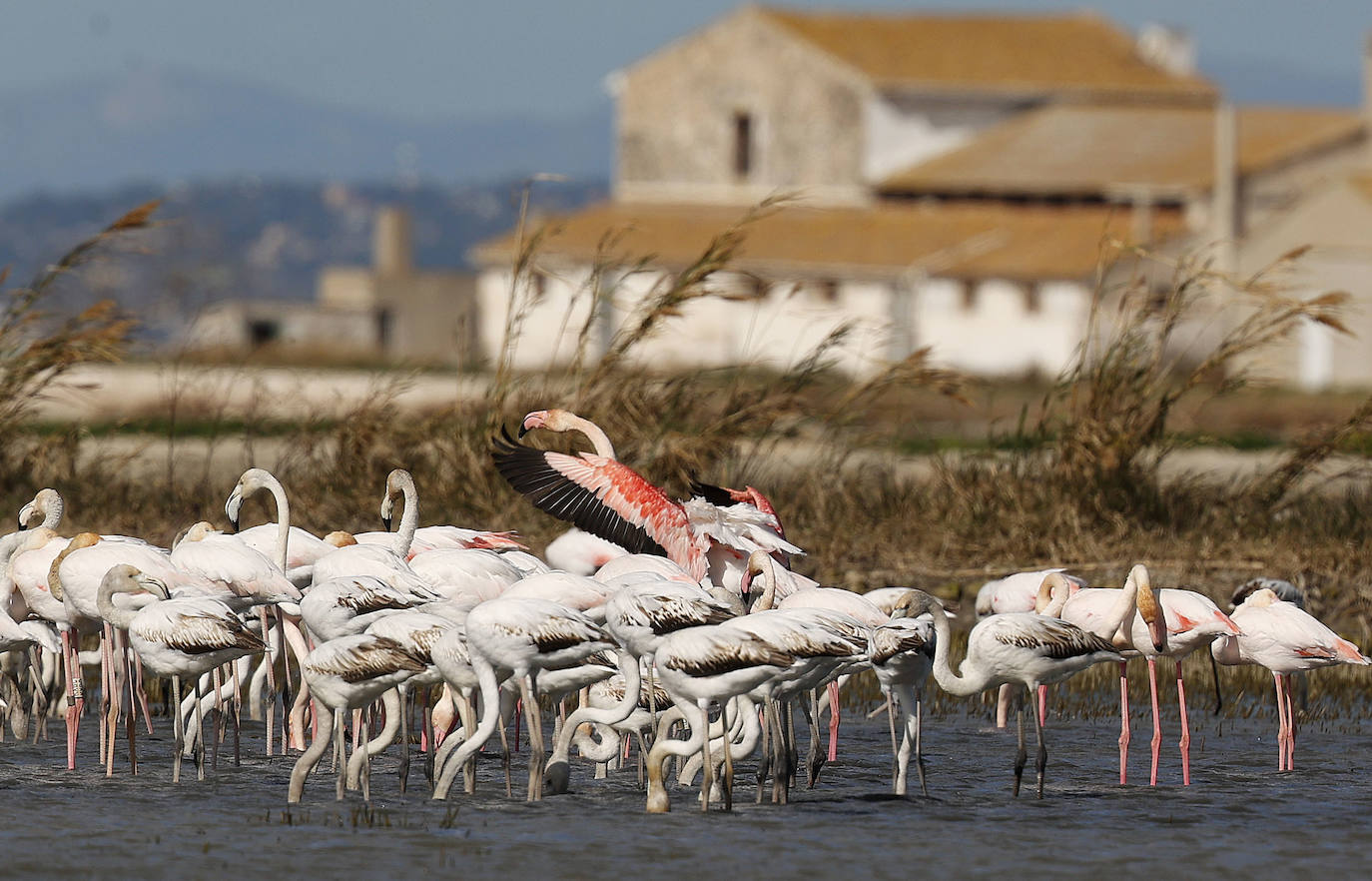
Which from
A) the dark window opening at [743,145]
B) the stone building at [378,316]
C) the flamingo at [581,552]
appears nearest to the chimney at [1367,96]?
the dark window opening at [743,145]

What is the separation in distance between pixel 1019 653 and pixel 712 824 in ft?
4.48

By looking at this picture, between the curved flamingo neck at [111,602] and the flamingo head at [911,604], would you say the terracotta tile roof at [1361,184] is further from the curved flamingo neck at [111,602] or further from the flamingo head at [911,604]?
the curved flamingo neck at [111,602]

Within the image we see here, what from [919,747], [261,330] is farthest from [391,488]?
[261,330]

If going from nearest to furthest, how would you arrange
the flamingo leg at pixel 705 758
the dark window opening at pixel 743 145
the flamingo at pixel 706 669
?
1. the flamingo at pixel 706 669
2. the flamingo leg at pixel 705 758
3. the dark window opening at pixel 743 145

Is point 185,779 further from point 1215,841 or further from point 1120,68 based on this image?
point 1120,68


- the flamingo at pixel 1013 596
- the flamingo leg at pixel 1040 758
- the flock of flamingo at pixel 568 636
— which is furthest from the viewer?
the flamingo at pixel 1013 596

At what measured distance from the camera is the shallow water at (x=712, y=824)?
7402 millimetres

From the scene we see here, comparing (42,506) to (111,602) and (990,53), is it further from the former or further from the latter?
(990,53)

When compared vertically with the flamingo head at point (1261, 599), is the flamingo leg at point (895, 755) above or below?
below

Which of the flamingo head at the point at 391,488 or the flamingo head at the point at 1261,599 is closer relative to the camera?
the flamingo head at the point at 1261,599

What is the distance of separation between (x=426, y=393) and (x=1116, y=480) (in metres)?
23.0

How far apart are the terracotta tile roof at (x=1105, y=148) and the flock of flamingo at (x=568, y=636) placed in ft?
122

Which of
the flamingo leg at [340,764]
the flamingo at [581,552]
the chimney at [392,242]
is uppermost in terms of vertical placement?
the chimney at [392,242]

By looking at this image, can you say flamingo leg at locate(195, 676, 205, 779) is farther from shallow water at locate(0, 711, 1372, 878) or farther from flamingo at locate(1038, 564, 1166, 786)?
flamingo at locate(1038, 564, 1166, 786)
